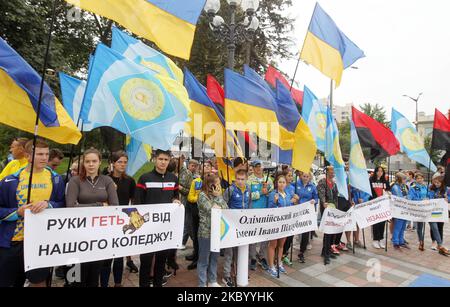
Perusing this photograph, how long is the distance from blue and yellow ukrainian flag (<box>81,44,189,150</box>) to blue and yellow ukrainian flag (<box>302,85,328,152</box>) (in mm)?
3125

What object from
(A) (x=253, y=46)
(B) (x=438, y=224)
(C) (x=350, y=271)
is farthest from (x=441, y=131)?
(A) (x=253, y=46)

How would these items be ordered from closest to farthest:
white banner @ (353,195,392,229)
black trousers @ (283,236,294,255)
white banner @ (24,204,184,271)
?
white banner @ (24,204,184,271) → black trousers @ (283,236,294,255) → white banner @ (353,195,392,229)

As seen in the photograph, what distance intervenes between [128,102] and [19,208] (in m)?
1.53

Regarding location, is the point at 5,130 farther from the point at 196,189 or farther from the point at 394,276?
the point at 394,276

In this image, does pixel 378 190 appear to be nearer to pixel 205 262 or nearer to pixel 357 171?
pixel 357 171

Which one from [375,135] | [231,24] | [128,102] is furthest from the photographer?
[231,24]

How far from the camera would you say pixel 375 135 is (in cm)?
662

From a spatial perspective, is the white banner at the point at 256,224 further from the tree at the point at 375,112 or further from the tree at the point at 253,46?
the tree at the point at 375,112

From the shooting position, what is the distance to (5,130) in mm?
19172

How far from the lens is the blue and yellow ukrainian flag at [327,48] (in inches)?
217

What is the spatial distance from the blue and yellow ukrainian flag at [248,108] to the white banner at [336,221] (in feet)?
6.48

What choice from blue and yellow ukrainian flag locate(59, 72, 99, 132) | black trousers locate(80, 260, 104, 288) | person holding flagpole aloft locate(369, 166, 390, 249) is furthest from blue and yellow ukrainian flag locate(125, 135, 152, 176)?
person holding flagpole aloft locate(369, 166, 390, 249)

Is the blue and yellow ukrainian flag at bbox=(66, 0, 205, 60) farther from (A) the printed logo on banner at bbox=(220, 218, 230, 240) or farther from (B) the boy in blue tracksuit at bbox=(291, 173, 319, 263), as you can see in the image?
(B) the boy in blue tracksuit at bbox=(291, 173, 319, 263)

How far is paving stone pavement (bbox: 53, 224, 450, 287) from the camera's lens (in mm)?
4688
